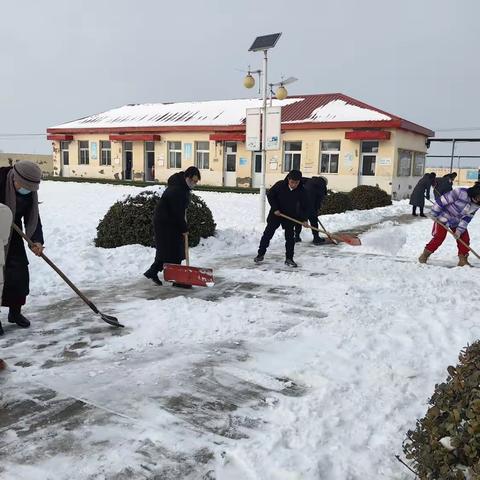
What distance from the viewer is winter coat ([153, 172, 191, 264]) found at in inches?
238

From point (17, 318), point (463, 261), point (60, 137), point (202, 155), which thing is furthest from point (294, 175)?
point (60, 137)

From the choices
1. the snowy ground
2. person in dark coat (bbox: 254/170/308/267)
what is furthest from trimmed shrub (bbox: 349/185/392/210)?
the snowy ground

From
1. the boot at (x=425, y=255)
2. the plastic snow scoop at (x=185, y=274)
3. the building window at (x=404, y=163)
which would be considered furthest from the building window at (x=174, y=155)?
the plastic snow scoop at (x=185, y=274)

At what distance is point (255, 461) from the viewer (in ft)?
8.29

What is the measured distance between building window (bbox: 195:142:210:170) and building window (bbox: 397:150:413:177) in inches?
411

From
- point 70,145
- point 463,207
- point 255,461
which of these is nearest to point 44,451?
point 255,461

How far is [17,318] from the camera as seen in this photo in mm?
4523

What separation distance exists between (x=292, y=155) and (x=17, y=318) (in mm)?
21076

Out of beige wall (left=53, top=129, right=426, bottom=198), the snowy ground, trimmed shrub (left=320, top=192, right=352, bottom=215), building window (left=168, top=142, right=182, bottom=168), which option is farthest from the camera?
building window (left=168, top=142, right=182, bottom=168)

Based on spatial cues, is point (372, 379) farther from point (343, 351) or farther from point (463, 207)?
point (463, 207)

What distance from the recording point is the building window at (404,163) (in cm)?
2286

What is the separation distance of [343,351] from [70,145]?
3098 cm

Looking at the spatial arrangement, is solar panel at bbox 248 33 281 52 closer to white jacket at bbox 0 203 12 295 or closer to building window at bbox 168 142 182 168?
white jacket at bbox 0 203 12 295

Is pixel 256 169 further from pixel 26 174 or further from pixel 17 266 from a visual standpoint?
pixel 26 174
